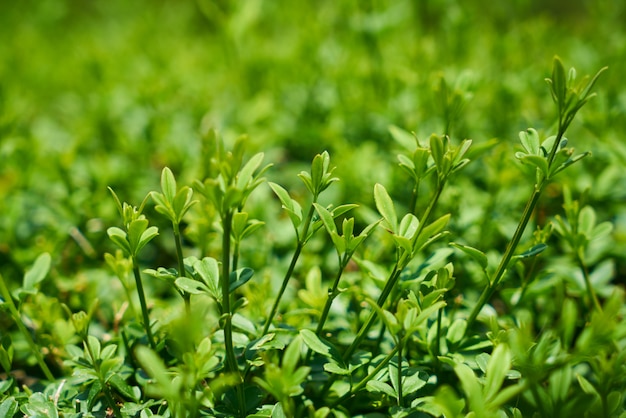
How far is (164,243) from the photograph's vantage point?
6.08 feet

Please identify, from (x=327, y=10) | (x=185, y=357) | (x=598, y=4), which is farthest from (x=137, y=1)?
(x=185, y=357)

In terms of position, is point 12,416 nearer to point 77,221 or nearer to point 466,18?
point 77,221

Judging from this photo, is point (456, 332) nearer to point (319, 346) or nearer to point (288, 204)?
point (319, 346)

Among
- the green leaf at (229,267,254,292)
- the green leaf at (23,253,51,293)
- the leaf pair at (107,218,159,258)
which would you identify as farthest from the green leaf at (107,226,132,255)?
the green leaf at (23,253,51,293)

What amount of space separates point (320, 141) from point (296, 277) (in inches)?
24.7

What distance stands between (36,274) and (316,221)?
68cm

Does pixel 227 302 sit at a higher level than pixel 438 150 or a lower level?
lower

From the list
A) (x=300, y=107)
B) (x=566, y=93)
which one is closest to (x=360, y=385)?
(x=566, y=93)

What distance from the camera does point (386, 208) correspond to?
112 cm

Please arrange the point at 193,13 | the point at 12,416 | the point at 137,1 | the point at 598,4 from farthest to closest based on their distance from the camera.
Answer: the point at 193,13 < the point at 137,1 < the point at 598,4 < the point at 12,416

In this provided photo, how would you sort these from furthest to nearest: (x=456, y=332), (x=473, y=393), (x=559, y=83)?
(x=456, y=332) → (x=559, y=83) → (x=473, y=393)

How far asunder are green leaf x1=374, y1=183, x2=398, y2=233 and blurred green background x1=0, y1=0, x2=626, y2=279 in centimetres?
37

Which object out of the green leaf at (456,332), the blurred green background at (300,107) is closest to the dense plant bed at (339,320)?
the green leaf at (456,332)

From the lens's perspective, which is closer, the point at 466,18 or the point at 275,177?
the point at 275,177
